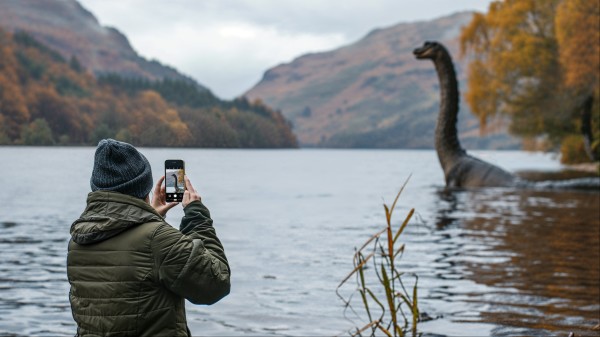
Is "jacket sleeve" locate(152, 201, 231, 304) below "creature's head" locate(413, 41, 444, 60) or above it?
below

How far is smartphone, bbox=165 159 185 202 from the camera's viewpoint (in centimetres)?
345

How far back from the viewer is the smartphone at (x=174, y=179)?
11.3 feet

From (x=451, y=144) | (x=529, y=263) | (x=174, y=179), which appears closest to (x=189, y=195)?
(x=174, y=179)

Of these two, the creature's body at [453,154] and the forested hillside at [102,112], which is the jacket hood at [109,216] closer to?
the forested hillside at [102,112]

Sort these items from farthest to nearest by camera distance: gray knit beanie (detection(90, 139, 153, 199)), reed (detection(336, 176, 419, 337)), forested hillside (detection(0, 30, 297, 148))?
1. forested hillside (detection(0, 30, 297, 148))
2. reed (detection(336, 176, 419, 337))
3. gray knit beanie (detection(90, 139, 153, 199))

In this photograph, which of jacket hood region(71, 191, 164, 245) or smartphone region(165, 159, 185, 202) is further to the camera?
smartphone region(165, 159, 185, 202)

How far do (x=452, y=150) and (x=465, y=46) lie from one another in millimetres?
14427

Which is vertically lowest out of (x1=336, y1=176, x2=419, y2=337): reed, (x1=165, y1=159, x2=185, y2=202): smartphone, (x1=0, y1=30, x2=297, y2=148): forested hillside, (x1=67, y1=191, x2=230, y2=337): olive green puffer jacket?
(x1=336, y1=176, x2=419, y2=337): reed

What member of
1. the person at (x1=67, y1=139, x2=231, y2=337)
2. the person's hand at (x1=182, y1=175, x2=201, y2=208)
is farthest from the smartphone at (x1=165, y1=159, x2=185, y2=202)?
the person at (x1=67, y1=139, x2=231, y2=337)

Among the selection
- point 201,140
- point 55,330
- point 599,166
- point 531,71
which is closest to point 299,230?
point 55,330

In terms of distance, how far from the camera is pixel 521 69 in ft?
138

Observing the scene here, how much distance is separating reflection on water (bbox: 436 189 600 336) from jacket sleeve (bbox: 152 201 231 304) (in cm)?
542

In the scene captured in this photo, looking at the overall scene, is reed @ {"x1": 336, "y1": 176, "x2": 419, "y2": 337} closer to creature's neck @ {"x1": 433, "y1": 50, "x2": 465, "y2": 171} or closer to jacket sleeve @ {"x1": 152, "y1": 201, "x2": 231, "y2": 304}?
jacket sleeve @ {"x1": 152, "y1": 201, "x2": 231, "y2": 304}

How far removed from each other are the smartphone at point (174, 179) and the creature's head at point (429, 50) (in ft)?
94.2
